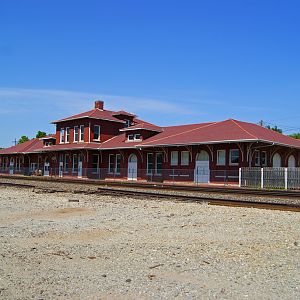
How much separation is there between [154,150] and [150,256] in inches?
1291

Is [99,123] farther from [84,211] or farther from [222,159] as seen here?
[84,211]

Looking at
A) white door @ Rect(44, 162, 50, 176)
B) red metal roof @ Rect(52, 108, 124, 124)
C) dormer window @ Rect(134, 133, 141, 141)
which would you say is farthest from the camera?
white door @ Rect(44, 162, 50, 176)

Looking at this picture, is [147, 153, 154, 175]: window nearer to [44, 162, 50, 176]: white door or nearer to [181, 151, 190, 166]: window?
[181, 151, 190, 166]: window

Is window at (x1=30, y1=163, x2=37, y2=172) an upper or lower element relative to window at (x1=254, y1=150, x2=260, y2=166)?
lower

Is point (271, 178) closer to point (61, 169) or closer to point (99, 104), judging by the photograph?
point (61, 169)

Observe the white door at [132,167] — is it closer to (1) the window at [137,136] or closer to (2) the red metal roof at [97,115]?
(1) the window at [137,136]

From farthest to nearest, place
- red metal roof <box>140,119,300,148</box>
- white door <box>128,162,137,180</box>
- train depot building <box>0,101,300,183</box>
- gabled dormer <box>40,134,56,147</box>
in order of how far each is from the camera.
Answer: gabled dormer <box>40,134,56,147</box> → white door <box>128,162,137,180</box> → train depot building <box>0,101,300,183</box> → red metal roof <box>140,119,300,148</box>

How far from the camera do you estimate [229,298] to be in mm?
5129

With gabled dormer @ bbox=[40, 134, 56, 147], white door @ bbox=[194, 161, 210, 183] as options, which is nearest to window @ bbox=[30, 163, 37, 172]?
gabled dormer @ bbox=[40, 134, 56, 147]

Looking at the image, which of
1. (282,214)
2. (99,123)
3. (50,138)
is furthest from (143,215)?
(50,138)

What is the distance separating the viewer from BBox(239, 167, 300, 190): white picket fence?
28781 mm

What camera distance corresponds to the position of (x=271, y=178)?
29359mm

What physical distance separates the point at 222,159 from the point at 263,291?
29.6 m

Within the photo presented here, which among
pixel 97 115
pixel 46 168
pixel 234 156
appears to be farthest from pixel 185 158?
pixel 46 168
